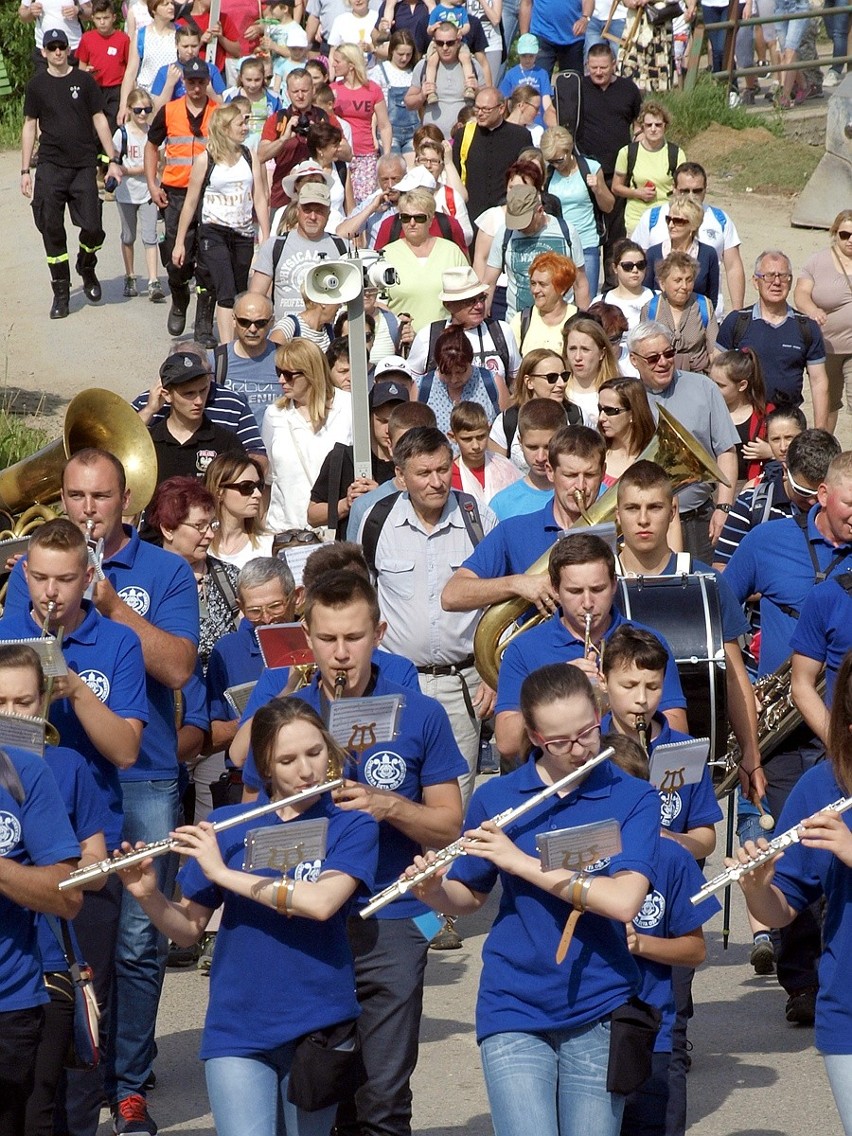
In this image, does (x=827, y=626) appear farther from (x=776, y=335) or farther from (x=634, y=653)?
(x=776, y=335)

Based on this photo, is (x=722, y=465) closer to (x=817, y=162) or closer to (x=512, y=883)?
(x=512, y=883)

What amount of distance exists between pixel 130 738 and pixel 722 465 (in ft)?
15.7

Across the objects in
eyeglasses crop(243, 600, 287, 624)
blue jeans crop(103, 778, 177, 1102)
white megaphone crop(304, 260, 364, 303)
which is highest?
white megaphone crop(304, 260, 364, 303)

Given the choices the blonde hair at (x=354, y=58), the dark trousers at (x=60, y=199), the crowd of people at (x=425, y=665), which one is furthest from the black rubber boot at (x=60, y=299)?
the crowd of people at (x=425, y=665)

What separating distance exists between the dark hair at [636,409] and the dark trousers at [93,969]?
10.7ft

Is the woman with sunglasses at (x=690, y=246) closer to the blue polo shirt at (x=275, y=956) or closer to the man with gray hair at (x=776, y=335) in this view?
the man with gray hair at (x=776, y=335)

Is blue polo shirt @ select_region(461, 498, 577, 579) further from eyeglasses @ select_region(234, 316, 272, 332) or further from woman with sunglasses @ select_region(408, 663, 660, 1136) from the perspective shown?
eyeglasses @ select_region(234, 316, 272, 332)

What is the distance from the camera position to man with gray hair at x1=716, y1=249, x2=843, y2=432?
1100 cm

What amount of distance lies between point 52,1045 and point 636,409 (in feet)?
13.3

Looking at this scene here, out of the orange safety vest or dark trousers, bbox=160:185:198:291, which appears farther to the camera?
the orange safety vest

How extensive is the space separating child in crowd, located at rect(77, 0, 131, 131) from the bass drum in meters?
12.8

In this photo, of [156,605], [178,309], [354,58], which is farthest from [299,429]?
[354,58]

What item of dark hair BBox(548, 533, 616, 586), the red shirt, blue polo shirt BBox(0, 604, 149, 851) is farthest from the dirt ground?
dark hair BBox(548, 533, 616, 586)

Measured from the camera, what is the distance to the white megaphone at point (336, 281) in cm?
756
